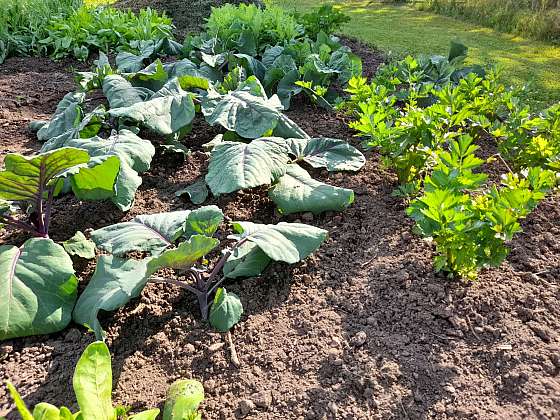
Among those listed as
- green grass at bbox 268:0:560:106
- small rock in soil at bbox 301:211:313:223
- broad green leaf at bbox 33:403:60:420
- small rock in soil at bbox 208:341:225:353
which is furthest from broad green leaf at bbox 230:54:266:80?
broad green leaf at bbox 33:403:60:420

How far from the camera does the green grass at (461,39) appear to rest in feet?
14.5

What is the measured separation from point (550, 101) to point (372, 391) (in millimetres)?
3160

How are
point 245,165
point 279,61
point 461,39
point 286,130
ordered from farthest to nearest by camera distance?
1. point 461,39
2. point 279,61
3. point 286,130
4. point 245,165

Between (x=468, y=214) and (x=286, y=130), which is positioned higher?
(x=468, y=214)

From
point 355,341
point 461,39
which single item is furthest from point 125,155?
point 461,39

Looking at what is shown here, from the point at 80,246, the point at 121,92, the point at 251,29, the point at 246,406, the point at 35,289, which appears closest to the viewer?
the point at 246,406

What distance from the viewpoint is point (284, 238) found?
192 centimetres

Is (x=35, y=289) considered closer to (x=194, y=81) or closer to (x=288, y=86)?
(x=194, y=81)

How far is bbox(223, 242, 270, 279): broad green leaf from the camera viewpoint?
76.9 inches

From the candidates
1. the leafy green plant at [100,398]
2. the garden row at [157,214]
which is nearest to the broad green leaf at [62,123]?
the garden row at [157,214]

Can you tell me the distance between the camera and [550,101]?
3.88m

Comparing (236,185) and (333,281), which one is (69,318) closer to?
(236,185)

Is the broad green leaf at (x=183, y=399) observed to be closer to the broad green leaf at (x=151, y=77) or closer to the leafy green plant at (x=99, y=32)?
the broad green leaf at (x=151, y=77)

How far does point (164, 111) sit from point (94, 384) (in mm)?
1577
